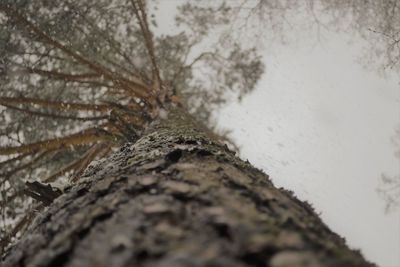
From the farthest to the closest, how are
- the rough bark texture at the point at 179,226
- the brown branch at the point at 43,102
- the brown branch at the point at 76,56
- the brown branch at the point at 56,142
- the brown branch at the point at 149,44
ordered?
the brown branch at the point at 149,44 < the brown branch at the point at 76,56 < the brown branch at the point at 43,102 < the brown branch at the point at 56,142 < the rough bark texture at the point at 179,226

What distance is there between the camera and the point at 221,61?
7.84 metres

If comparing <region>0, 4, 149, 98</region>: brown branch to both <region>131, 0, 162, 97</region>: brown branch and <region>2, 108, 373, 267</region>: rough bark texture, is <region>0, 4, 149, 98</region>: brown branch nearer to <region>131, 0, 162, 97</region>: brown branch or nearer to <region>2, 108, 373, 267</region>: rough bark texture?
<region>131, 0, 162, 97</region>: brown branch

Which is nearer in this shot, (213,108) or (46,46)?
(46,46)

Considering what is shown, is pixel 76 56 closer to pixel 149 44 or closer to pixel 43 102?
pixel 43 102

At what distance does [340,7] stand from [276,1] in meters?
0.88

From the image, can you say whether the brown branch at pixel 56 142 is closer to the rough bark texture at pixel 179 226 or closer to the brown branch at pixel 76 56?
the brown branch at pixel 76 56

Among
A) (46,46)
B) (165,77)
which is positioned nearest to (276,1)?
(165,77)

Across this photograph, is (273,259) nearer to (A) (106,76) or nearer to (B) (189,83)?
(A) (106,76)

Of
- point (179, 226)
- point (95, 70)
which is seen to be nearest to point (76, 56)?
point (95, 70)

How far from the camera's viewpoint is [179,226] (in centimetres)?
81

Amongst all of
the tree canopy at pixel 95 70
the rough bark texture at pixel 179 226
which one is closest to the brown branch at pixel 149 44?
the tree canopy at pixel 95 70

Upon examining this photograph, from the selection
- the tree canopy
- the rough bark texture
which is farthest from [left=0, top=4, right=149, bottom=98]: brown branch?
the rough bark texture

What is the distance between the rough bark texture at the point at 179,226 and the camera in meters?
0.70

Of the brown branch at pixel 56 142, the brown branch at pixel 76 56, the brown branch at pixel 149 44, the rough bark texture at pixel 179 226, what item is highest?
→ the brown branch at pixel 149 44
